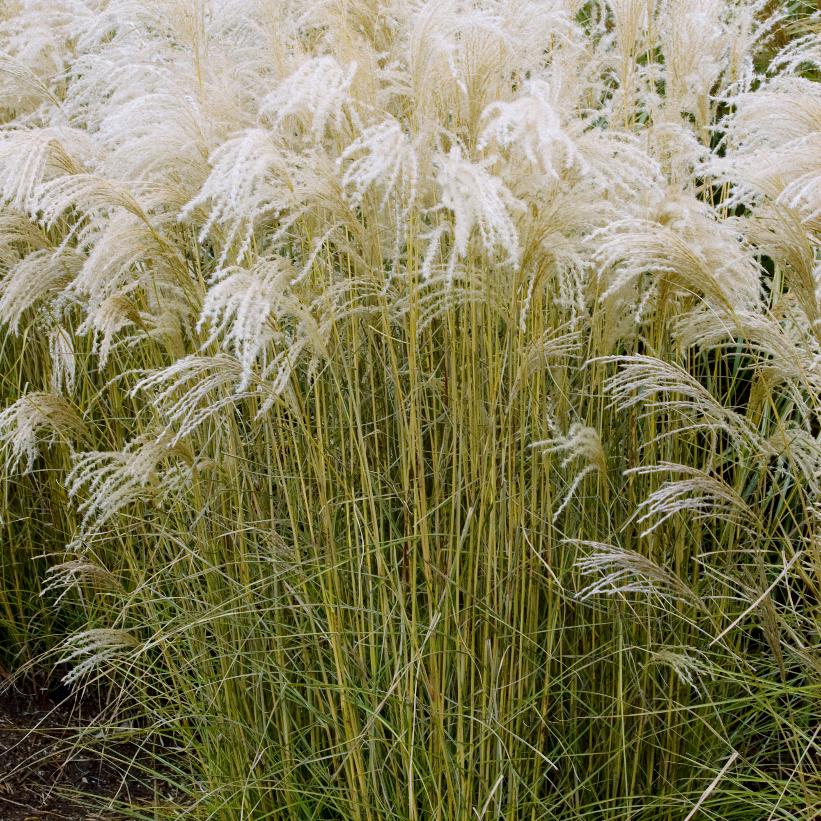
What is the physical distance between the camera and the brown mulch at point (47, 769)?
3.62 m

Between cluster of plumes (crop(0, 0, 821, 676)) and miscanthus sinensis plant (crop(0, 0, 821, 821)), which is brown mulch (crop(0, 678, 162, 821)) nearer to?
miscanthus sinensis plant (crop(0, 0, 821, 821))

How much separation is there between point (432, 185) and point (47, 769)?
2.66 metres

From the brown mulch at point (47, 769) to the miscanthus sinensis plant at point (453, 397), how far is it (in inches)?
29.6

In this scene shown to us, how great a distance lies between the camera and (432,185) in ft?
7.64

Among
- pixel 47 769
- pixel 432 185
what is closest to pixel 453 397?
pixel 432 185

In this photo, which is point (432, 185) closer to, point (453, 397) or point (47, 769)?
point (453, 397)

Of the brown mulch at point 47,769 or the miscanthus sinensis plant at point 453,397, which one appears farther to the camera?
the brown mulch at point 47,769

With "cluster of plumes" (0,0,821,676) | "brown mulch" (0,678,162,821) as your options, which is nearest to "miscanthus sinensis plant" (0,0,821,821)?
"cluster of plumes" (0,0,821,676)

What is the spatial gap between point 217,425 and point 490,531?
0.81m

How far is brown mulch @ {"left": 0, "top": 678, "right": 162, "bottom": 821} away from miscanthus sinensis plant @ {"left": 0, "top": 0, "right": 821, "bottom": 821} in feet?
2.46

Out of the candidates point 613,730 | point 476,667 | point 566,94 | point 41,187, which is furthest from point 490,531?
point 41,187

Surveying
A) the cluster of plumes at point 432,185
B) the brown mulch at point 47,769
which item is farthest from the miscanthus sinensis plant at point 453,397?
the brown mulch at point 47,769

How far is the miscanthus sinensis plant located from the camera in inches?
88.4

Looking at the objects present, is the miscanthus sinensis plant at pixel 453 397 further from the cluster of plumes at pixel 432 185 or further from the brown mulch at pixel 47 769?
the brown mulch at pixel 47 769
